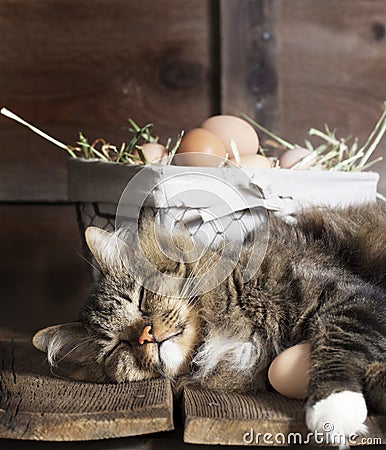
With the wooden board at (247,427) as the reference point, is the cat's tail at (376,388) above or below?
above

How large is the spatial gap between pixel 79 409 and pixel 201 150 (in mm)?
615

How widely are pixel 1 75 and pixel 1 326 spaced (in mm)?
Answer: 767

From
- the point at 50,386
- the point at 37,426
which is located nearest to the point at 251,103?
the point at 50,386

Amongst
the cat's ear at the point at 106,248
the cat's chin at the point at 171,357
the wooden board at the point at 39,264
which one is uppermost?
the cat's ear at the point at 106,248

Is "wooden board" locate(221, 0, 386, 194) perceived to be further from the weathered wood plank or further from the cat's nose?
the cat's nose

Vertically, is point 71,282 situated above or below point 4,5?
below

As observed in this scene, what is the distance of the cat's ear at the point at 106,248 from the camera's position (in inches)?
50.3

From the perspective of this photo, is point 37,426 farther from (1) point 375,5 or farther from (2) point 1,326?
(1) point 375,5

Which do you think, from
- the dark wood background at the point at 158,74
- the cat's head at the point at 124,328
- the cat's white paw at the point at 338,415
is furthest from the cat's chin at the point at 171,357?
the dark wood background at the point at 158,74

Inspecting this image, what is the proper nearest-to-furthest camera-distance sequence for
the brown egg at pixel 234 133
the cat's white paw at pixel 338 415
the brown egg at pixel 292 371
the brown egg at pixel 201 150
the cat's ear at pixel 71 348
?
the cat's white paw at pixel 338 415 → the brown egg at pixel 292 371 → the cat's ear at pixel 71 348 → the brown egg at pixel 201 150 → the brown egg at pixel 234 133

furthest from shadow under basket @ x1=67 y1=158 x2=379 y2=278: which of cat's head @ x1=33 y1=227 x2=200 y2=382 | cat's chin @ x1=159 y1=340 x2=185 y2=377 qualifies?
cat's chin @ x1=159 y1=340 x2=185 y2=377

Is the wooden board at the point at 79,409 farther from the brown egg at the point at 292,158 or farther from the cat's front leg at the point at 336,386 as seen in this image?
the brown egg at the point at 292,158

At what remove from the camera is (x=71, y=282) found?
2193mm

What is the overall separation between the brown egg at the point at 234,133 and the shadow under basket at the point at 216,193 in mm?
181
